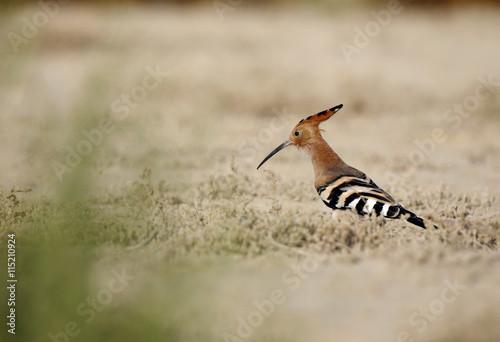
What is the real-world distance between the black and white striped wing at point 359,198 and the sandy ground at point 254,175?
98mm

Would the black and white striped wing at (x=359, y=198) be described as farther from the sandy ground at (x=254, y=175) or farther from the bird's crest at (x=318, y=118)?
the bird's crest at (x=318, y=118)

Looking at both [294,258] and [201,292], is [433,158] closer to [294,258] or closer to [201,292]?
[294,258]

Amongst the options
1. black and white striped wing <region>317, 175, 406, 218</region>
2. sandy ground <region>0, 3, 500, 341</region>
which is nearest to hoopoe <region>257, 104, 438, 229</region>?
black and white striped wing <region>317, 175, 406, 218</region>

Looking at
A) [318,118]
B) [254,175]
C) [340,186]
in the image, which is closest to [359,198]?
[340,186]

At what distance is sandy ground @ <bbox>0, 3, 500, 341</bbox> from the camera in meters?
2.39

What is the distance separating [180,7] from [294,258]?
846cm

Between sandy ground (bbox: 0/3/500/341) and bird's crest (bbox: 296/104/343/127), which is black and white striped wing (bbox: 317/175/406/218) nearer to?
sandy ground (bbox: 0/3/500/341)

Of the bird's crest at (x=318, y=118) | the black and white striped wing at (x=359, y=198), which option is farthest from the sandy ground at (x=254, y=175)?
the bird's crest at (x=318, y=118)

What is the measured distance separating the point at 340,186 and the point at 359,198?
0.13 m

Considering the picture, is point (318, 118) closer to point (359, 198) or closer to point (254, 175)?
point (359, 198)

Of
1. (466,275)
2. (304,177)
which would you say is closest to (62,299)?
(466,275)

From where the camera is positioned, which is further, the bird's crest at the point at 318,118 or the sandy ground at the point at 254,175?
the bird's crest at the point at 318,118

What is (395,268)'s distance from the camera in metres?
3.17

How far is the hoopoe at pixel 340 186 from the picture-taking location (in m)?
3.52
